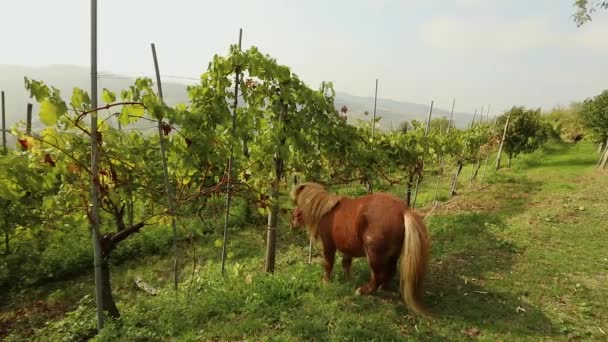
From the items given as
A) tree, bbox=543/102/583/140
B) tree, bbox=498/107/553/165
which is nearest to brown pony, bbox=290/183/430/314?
tree, bbox=498/107/553/165

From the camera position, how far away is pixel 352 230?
4.54 metres

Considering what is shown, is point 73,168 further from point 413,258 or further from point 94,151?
point 413,258

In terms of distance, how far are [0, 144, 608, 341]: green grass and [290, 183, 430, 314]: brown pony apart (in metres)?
0.39

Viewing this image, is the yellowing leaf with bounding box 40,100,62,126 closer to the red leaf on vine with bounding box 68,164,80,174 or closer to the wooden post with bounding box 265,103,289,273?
the red leaf on vine with bounding box 68,164,80,174

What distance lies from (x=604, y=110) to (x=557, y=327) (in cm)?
1948

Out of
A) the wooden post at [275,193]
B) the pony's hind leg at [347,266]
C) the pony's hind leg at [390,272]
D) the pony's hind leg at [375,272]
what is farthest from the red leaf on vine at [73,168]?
the pony's hind leg at [390,272]

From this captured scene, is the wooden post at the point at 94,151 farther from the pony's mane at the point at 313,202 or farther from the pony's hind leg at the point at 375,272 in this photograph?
the pony's hind leg at the point at 375,272

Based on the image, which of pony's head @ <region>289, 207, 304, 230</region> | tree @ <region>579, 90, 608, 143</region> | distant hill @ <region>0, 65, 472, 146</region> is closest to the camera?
pony's head @ <region>289, 207, 304, 230</region>

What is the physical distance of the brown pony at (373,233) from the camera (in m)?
3.97

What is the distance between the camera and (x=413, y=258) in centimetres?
391

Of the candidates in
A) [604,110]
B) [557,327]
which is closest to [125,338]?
[557,327]

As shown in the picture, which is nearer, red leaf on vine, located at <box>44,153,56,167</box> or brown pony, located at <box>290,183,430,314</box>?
red leaf on vine, located at <box>44,153,56,167</box>

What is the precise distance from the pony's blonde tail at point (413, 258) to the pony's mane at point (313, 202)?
3.91 feet

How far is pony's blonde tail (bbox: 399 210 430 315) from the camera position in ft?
12.8
